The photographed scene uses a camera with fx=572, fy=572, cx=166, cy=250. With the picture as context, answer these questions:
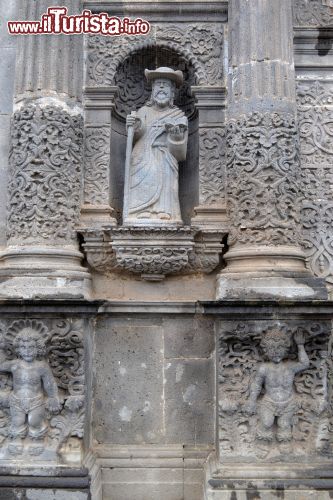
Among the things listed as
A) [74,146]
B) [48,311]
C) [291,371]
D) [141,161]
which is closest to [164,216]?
[141,161]

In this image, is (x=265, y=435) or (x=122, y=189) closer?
(x=265, y=435)

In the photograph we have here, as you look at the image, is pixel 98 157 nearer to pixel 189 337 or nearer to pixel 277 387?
pixel 189 337

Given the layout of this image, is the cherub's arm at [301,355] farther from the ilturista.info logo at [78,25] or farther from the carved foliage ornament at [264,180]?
the ilturista.info logo at [78,25]

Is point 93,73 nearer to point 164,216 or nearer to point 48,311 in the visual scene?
point 164,216

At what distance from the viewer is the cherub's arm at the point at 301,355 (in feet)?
18.0

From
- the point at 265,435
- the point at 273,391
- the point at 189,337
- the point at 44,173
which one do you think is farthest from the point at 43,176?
the point at 265,435

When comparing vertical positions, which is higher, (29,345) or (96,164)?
(96,164)

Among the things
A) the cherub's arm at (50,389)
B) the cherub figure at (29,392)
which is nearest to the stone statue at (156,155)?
the cherub figure at (29,392)

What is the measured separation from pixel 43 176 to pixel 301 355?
127 inches

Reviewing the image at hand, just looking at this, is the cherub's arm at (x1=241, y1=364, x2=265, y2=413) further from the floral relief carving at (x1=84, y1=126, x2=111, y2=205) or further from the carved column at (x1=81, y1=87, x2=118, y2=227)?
the floral relief carving at (x1=84, y1=126, x2=111, y2=205)

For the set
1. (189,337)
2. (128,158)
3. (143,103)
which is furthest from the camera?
(143,103)

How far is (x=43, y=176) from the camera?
6086mm

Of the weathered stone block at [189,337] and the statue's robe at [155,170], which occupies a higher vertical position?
the statue's robe at [155,170]

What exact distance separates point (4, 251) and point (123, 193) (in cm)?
155
